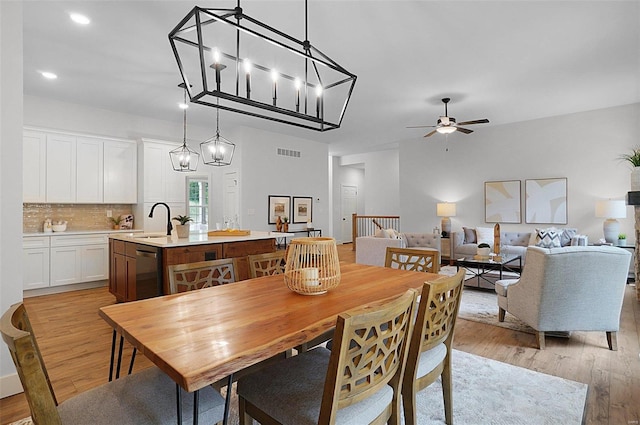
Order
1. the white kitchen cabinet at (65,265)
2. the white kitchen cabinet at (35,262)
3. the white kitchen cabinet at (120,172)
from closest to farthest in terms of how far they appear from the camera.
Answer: the white kitchen cabinet at (35,262), the white kitchen cabinet at (65,265), the white kitchen cabinet at (120,172)

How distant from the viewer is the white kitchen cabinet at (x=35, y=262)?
4770 mm

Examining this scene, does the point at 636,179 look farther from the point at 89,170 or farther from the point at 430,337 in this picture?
the point at 89,170

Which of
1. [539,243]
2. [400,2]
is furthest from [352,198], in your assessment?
[400,2]

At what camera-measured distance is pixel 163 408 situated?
1243mm

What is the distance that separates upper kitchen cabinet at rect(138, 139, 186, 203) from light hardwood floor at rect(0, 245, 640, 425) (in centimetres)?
247

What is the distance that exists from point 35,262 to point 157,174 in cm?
219

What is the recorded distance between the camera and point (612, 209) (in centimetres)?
543

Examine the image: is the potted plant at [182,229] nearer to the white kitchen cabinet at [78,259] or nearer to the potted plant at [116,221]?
the white kitchen cabinet at [78,259]

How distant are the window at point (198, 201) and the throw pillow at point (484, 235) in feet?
18.3

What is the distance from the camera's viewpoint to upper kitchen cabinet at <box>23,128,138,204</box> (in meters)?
4.96

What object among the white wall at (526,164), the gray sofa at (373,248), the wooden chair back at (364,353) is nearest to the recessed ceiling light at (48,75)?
the gray sofa at (373,248)

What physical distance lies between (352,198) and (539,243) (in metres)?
6.88

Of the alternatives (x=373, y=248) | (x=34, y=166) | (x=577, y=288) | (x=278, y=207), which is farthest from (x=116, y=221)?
(x=577, y=288)

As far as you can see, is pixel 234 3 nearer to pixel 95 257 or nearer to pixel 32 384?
pixel 32 384
